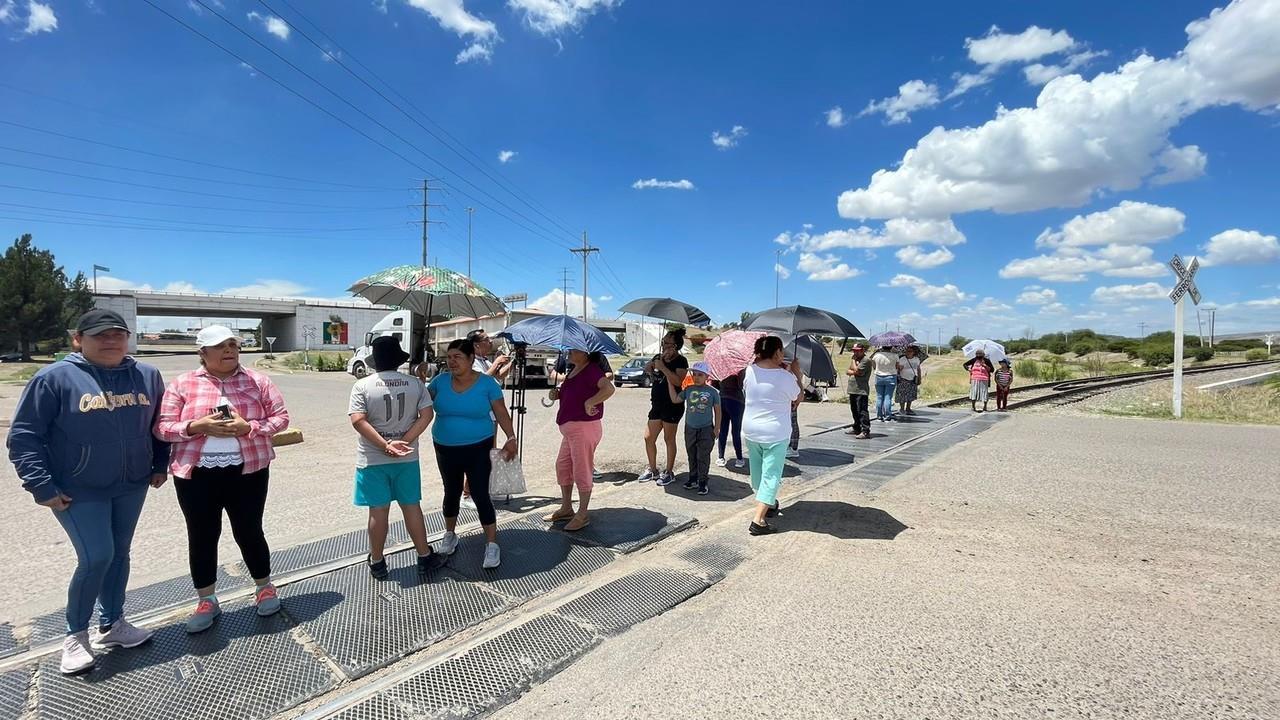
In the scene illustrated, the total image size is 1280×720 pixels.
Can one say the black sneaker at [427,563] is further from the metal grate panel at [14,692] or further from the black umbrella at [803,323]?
the black umbrella at [803,323]

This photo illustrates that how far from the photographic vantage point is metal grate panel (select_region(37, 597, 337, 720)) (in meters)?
2.71

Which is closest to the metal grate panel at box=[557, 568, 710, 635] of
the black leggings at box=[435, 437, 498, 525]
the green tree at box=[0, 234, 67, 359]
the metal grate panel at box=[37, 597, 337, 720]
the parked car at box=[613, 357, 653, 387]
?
the black leggings at box=[435, 437, 498, 525]

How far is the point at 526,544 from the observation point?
484 centimetres

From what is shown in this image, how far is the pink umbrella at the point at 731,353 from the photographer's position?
6988mm

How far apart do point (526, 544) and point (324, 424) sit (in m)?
8.57

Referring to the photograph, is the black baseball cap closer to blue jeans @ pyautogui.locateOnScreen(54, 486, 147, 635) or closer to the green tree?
blue jeans @ pyautogui.locateOnScreen(54, 486, 147, 635)

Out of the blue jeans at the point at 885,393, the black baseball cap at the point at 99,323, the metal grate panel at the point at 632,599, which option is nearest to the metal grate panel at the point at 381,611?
the metal grate panel at the point at 632,599

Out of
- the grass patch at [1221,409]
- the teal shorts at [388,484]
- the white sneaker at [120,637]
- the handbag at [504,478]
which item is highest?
the teal shorts at [388,484]

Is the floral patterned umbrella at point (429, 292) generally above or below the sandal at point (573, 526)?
above

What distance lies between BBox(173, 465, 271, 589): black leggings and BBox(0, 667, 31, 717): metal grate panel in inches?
29.1

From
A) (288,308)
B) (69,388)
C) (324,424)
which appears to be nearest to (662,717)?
(69,388)

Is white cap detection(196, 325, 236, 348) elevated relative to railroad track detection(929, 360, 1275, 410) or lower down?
elevated

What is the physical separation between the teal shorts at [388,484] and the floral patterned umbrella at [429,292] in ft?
9.04

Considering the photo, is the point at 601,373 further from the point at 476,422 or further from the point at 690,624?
the point at 690,624
